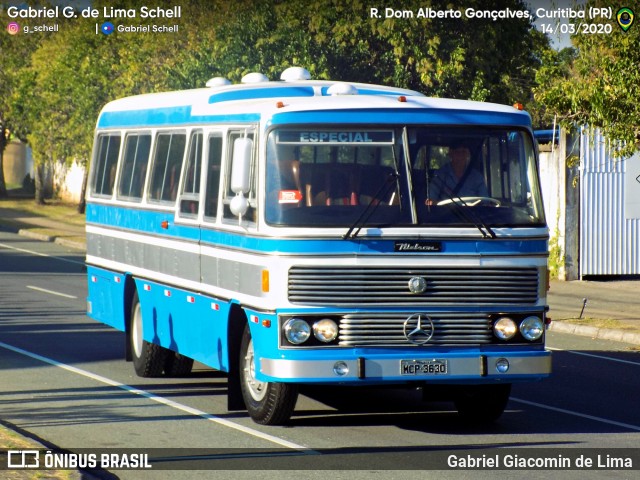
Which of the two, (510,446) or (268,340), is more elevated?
(268,340)

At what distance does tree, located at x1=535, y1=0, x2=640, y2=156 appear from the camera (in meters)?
17.7

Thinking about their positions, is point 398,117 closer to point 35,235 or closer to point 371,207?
point 371,207

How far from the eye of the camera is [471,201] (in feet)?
35.6

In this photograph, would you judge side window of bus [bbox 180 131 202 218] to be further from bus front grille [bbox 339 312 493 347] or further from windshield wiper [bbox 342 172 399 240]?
bus front grille [bbox 339 312 493 347]

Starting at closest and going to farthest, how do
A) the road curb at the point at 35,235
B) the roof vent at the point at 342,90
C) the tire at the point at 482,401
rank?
the tire at the point at 482,401, the roof vent at the point at 342,90, the road curb at the point at 35,235

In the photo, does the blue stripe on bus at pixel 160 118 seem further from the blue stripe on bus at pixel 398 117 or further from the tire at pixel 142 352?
the tire at pixel 142 352

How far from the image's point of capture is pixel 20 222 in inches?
1730

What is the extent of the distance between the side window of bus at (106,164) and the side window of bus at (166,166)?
64.8 inches

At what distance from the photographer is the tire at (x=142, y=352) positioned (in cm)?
1390

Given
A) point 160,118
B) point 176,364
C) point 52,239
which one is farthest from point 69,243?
point 160,118

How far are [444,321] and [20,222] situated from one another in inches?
1382

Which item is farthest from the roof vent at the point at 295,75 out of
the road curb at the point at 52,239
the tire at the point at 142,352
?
the road curb at the point at 52,239

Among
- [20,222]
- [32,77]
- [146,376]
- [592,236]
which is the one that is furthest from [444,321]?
[32,77]

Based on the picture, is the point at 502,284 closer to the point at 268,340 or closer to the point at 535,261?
the point at 535,261
